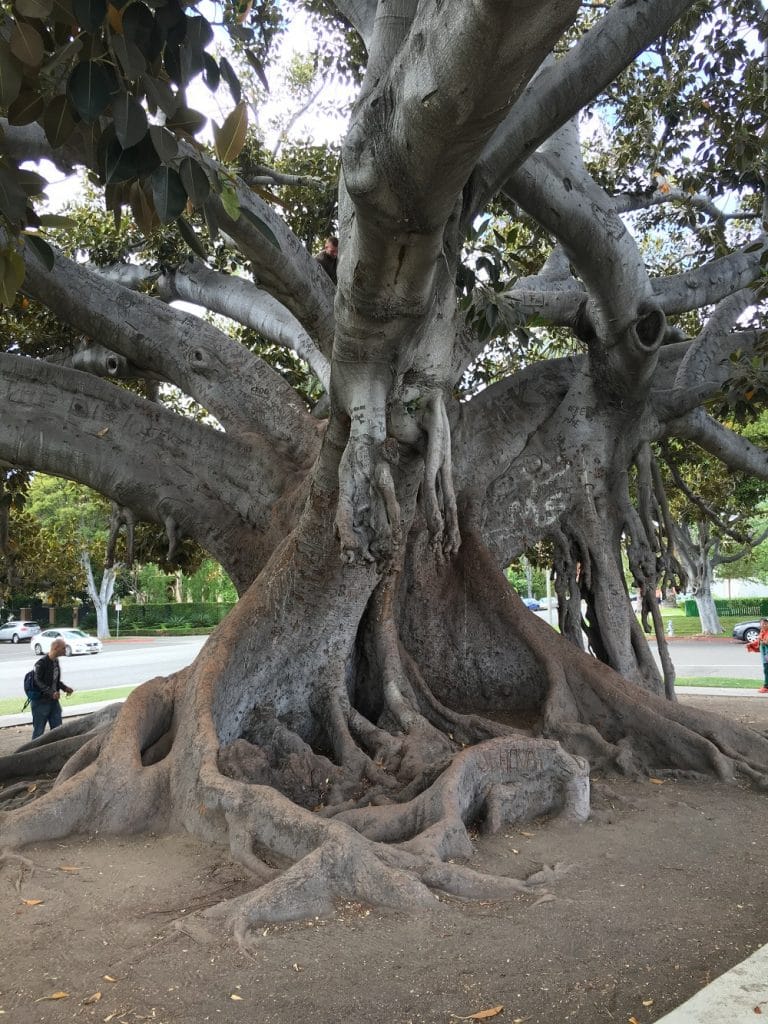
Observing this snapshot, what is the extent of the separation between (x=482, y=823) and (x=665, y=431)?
14.4ft

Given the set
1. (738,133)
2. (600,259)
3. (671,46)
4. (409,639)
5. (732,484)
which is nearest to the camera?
(600,259)

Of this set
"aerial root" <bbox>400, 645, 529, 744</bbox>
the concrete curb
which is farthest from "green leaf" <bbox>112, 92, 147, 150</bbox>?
the concrete curb

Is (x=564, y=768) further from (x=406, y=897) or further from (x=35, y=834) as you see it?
(x=35, y=834)

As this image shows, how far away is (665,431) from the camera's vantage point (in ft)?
26.0

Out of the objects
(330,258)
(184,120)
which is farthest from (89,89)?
(330,258)

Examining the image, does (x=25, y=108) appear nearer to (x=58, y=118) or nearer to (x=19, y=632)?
(x=58, y=118)

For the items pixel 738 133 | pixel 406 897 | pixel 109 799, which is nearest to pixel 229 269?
pixel 738 133

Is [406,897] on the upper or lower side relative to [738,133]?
lower

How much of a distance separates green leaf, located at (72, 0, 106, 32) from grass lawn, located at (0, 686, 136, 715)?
12730mm

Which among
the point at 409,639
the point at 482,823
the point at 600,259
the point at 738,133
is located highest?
the point at 738,133

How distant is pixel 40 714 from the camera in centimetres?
905

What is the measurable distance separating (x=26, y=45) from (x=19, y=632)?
1434 inches

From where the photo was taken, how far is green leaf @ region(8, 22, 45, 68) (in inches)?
75.0

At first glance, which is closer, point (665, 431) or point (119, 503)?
point (119, 503)
